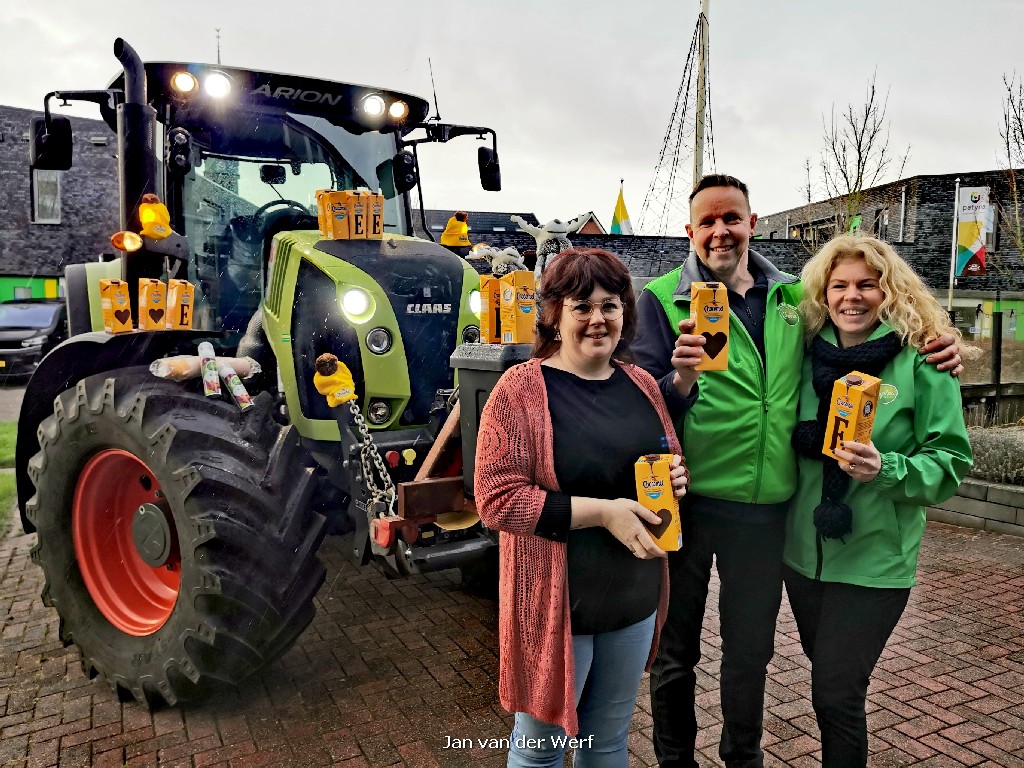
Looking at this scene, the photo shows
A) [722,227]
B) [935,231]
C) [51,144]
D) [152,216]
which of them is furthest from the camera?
[935,231]

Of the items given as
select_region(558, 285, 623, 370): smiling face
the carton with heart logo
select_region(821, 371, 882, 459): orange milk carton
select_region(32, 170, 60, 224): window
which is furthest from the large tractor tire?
select_region(32, 170, 60, 224): window

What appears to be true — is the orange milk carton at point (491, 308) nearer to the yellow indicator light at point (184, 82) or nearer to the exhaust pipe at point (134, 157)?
the exhaust pipe at point (134, 157)

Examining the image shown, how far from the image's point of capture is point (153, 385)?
337 cm

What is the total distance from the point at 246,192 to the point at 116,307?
3.21 ft

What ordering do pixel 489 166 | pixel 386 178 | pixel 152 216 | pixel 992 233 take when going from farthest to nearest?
1. pixel 992 233
2. pixel 489 166
3. pixel 386 178
4. pixel 152 216

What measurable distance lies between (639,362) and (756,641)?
3.23 ft

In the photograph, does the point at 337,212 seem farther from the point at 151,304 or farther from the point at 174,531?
the point at 174,531

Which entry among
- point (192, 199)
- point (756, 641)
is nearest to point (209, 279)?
point (192, 199)

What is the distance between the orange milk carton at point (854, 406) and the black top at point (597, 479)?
1.62ft

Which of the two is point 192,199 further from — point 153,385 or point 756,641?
point 756,641

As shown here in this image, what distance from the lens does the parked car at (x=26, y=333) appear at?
15.2 metres

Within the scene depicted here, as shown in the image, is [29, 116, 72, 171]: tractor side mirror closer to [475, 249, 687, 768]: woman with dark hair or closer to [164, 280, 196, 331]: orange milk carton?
[164, 280, 196, 331]: orange milk carton

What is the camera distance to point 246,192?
4367mm

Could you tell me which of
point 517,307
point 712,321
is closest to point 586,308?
point 712,321
